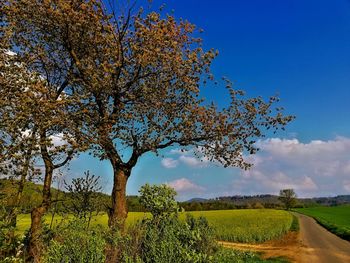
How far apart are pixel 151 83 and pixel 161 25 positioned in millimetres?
3220

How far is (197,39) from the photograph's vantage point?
80.3ft

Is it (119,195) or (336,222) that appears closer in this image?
(119,195)

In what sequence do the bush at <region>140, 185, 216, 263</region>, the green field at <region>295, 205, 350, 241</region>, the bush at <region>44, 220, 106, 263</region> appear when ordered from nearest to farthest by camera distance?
1. the bush at <region>44, 220, 106, 263</region>
2. the bush at <region>140, 185, 216, 263</region>
3. the green field at <region>295, 205, 350, 241</region>

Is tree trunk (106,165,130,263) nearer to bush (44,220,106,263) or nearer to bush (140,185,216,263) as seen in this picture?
bush (140,185,216,263)

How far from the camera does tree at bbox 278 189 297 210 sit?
464 feet

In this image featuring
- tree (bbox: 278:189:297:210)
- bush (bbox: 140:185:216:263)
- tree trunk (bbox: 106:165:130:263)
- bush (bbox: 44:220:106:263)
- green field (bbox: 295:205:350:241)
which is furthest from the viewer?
tree (bbox: 278:189:297:210)

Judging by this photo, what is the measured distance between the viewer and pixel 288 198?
142 m

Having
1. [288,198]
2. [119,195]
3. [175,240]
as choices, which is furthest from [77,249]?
[288,198]

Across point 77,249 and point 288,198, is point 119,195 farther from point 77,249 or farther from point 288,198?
point 288,198

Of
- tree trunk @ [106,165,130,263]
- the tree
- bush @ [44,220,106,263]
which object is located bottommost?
bush @ [44,220,106,263]

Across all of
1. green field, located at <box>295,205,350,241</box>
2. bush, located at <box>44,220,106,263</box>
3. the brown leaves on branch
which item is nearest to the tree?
green field, located at <box>295,205,350,241</box>

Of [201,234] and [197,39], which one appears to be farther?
[197,39]

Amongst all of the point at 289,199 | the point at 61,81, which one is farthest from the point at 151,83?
the point at 289,199

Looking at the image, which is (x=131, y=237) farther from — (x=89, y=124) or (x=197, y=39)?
(x=197, y=39)
